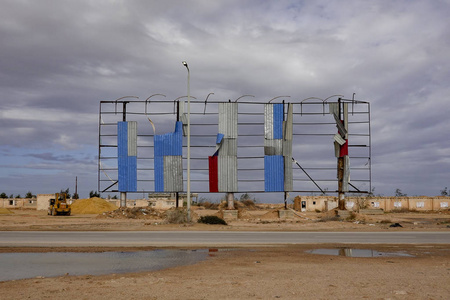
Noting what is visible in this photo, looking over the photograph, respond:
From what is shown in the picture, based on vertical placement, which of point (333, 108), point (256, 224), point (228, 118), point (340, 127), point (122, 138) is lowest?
point (256, 224)

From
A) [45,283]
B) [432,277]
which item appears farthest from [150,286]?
[432,277]

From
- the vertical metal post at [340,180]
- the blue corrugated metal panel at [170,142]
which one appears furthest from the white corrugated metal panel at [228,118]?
the vertical metal post at [340,180]

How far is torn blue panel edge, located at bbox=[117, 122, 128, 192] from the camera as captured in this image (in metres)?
39.9

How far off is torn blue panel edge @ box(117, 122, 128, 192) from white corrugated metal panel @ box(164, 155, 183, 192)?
378 cm

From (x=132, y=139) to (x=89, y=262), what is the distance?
94.6ft

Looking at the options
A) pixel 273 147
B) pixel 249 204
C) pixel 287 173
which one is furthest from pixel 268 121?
pixel 249 204

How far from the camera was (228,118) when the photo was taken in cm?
3959

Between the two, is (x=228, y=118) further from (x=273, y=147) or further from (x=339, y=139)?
(x=339, y=139)

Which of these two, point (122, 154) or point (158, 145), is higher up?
point (158, 145)

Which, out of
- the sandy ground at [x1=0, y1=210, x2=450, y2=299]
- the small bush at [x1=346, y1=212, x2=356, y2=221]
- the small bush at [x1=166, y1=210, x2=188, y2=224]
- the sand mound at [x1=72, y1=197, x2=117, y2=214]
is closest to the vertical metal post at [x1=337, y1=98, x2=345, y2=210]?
the small bush at [x1=346, y1=212, x2=356, y2=221]

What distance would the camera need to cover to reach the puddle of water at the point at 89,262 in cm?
1038

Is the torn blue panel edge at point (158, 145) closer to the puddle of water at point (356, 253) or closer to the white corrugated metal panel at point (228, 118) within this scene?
the white corrugated metal panel at point (228, 118)

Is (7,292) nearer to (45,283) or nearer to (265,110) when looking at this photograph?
(45,283)

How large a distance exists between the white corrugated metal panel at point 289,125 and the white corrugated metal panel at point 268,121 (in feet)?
4.11
